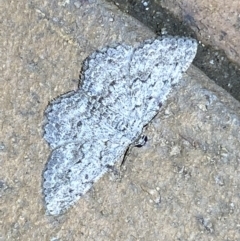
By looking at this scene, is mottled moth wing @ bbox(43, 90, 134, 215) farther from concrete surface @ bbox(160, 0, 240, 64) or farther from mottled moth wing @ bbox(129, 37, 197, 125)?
concrete surface @ bbox(160, 0, 240, 64)

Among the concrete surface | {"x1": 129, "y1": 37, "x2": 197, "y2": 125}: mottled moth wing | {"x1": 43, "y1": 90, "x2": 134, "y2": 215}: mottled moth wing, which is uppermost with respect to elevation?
the concrete surface

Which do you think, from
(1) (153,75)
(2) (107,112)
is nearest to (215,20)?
(1) (153,75)

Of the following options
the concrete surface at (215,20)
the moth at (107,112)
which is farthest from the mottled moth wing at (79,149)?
the concrete surface at (215,20)

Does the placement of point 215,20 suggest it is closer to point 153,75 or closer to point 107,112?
point 153,75

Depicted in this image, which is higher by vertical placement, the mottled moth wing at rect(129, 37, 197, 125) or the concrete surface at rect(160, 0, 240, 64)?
the concrete surface at rect(160, 0, 240, 64)

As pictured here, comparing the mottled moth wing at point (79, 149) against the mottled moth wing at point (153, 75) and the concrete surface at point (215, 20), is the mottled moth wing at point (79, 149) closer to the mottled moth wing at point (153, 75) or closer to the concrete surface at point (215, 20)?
the mottled moth wing at point (153, 75)

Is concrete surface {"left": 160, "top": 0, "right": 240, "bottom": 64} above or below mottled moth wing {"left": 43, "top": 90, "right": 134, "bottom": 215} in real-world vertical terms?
above

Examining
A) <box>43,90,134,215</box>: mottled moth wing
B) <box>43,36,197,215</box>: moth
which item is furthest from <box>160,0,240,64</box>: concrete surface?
<box>43,90,134,215</box>: mottled moth wing
